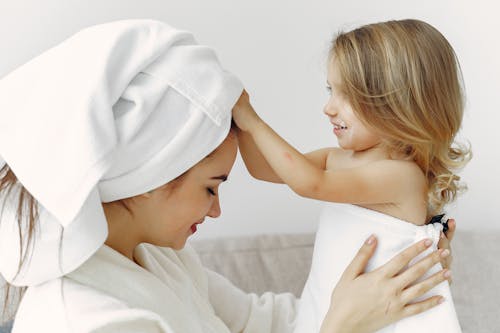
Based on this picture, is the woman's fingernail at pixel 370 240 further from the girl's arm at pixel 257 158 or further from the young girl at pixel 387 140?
the girl's arm at pixel 257 158

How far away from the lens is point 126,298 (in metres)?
1.37

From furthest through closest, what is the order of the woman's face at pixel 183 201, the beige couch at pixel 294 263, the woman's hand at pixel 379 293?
the beige couch at pixel 294 263 → the woman's hand at pixel 379 293 → the woman's face at pixel 183 201

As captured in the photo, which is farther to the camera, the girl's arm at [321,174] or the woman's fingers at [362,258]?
the woman's fingers at [362,258]

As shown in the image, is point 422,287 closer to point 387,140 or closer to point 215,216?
point 387,140

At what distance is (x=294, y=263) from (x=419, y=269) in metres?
0.90

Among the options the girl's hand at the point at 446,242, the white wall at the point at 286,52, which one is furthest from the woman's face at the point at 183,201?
the white wall at the point at 286,52

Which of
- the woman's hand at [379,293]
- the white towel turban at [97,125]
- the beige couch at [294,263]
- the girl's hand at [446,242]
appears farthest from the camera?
the beige couch at [294,263]

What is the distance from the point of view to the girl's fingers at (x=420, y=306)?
5.11ft

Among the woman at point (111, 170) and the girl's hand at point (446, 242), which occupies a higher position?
the woman at point (111, 170)

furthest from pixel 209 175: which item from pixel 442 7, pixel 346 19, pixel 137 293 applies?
pixel 442 7

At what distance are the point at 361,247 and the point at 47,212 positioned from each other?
64 centimetres

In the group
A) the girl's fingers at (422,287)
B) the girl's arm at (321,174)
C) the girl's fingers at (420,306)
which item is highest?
the girl's arm at (321,174)

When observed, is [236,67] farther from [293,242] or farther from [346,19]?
[293,242]

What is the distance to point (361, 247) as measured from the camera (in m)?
1.59
